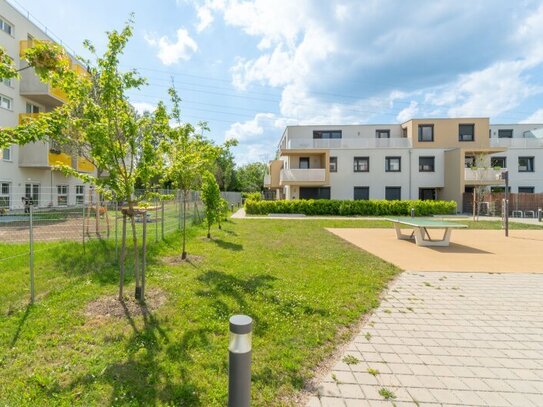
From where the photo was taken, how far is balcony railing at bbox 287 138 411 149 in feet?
97.0

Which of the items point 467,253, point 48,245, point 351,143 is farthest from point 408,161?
point 48,245

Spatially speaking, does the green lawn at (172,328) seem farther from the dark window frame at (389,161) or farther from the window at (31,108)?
the dark window frame at (389,161)

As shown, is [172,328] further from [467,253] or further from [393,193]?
[393,193]

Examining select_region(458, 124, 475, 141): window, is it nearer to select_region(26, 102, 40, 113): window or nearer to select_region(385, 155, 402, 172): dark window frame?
select_region(385, 155, 402, 172): dark window frame

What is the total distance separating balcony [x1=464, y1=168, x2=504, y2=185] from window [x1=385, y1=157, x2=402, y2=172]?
5.55 meters

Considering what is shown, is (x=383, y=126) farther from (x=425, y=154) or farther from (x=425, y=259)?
(x=425, y=259)

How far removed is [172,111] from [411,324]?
663 cm

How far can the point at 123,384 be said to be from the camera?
2.92 metres

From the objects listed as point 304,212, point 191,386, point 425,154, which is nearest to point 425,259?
point 191,386

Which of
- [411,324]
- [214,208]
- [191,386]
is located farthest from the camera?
[214,208]

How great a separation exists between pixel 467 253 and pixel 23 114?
94.5 feet

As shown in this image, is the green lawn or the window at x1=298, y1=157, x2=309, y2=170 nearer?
the green lawn

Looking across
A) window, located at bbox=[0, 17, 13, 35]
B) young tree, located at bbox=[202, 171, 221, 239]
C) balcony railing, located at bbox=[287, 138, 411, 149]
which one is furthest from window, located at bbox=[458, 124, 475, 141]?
window, located at bbox=[0, 17, 13, 35]

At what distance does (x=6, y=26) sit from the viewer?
2092cm
